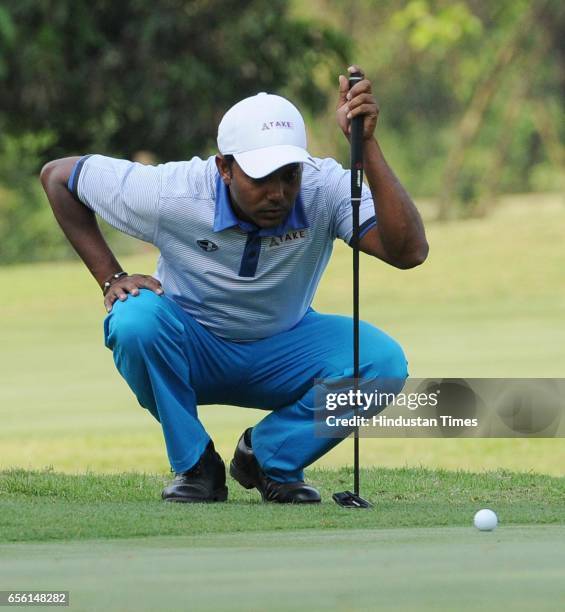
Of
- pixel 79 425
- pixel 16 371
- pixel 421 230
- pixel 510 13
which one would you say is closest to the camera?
pixel 421 230

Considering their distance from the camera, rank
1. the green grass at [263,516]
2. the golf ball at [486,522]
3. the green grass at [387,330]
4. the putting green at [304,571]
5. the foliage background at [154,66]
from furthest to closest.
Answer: the foliage background at [154,66], the green grass at [387,330], the golf ball at [486,522], the green grass at [263,516], the putting green at [304,571]

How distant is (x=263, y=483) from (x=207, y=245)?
926mm

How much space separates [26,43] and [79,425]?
15897mm

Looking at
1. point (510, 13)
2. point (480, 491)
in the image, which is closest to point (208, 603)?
point (480, 491)

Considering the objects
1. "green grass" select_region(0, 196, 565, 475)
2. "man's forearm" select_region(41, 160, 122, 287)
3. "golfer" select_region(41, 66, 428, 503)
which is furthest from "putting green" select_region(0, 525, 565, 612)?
"green grass" select_region(0, 196, 565, 475)

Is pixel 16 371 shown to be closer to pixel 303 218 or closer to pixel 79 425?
pixel 79 425

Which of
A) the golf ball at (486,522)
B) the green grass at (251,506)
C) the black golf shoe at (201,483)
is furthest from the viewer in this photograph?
the black golf shoe at (201,483)

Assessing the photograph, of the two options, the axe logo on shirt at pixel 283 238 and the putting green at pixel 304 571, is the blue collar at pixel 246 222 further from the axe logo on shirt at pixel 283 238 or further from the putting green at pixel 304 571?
the putting green at pixel 304 571

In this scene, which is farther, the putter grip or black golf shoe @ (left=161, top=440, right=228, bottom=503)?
black golf shoe @ (left=161, top=440, right=228, bottom=503)

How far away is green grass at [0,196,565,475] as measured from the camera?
920 centimetres

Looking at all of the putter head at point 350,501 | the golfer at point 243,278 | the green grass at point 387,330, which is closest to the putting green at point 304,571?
the putter head at point 350,501

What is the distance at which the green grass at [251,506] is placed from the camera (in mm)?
4648

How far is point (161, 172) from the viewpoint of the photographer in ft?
19.4

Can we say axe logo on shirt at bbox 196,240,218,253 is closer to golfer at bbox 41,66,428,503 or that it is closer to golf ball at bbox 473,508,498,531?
golfer at bbox 41,66,428,503
